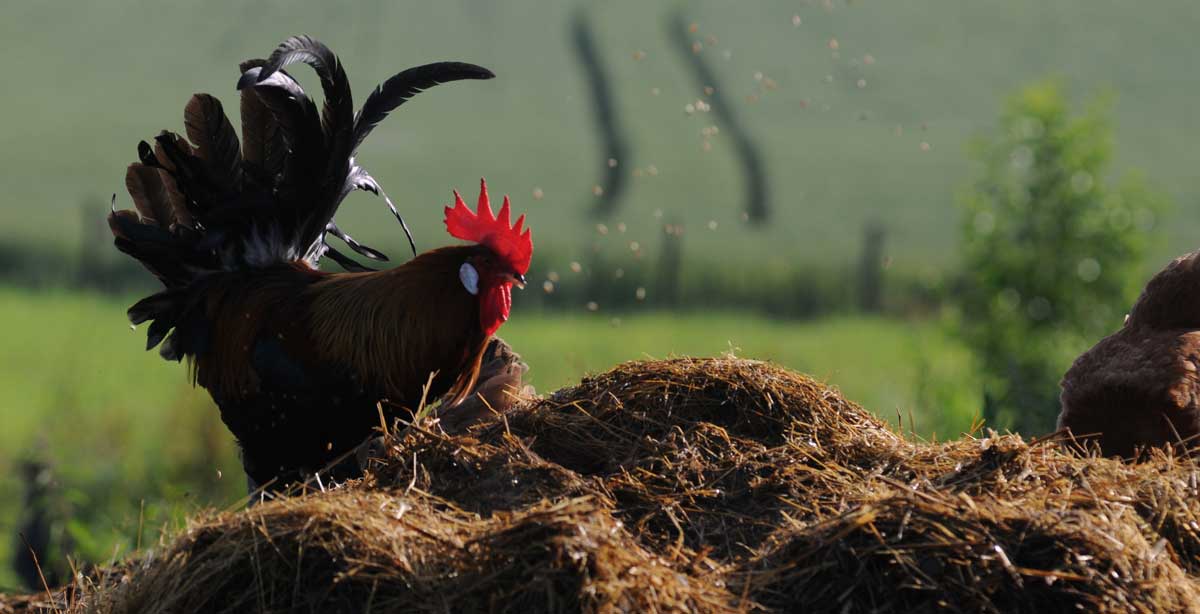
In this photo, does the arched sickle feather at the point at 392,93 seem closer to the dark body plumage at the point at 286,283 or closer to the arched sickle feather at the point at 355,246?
the dark body plumage at the point at 286,283

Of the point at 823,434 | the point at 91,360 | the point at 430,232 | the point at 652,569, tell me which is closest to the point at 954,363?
the point at 430,232

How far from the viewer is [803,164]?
2659 centimetres

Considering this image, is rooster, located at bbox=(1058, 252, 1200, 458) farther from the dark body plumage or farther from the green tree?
the green tree

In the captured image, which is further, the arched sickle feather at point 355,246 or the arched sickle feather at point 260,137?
the arched sickle feather at point 355,246

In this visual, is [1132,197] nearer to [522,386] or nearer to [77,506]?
[522,386]

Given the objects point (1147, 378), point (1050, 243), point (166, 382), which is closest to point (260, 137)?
point (1147, 378)

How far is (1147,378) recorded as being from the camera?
4281 mm

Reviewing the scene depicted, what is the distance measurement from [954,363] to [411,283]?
12.7 meters

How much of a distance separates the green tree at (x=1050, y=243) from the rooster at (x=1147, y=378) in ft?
18.9

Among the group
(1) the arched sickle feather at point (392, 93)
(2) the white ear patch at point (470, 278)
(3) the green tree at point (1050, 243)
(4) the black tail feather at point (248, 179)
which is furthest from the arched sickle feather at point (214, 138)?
(3) the green tree at point (1050, 243)

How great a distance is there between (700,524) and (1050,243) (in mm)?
8255

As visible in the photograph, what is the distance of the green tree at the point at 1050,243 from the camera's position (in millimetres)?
10359

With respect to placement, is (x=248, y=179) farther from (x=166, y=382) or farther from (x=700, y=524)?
(x=166, y=382)

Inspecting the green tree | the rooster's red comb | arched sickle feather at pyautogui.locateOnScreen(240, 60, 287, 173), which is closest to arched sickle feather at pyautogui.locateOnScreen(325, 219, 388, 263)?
arched sickle feather at pyautogui.locateOnScreen(240, 60, 287, 173)
